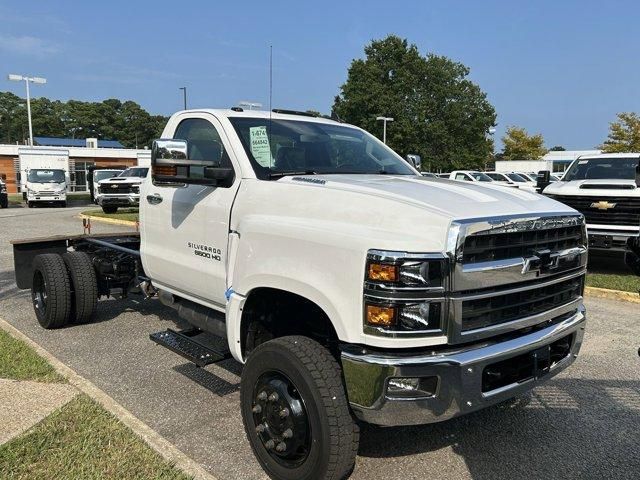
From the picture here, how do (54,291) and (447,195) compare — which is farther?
(54,291)

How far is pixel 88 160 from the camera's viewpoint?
46875 mm

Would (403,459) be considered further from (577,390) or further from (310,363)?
(577,390)

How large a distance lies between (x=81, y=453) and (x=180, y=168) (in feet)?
5.80

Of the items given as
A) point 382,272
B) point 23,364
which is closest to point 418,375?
point 382,272

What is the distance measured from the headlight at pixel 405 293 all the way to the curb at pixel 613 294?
18.9 ft

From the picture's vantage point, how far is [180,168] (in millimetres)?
3547

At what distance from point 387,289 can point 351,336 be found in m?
0.30

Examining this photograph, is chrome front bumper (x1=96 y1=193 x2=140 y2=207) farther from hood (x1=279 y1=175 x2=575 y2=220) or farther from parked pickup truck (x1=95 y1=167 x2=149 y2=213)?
hood (x1=279 y1=175 x2=575 y2=220)

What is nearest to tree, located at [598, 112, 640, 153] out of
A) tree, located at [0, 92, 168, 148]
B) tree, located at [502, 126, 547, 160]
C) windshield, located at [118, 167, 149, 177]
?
tree, located at [502, 126, 547, 160]

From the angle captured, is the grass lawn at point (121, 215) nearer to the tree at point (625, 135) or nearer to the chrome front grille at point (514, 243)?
the chrome front grille at point (514, 243)

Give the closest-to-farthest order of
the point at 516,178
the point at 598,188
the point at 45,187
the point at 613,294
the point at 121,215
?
the point at 613,294 < the point at 598,188 < the point at 121,215 < the point at 45,187 < the point at 516,178

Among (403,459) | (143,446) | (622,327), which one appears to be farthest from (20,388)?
(622,327)

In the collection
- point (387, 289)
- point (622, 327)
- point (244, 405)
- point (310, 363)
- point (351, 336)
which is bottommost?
point (622, 327)

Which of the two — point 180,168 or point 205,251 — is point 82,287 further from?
point 180,168
